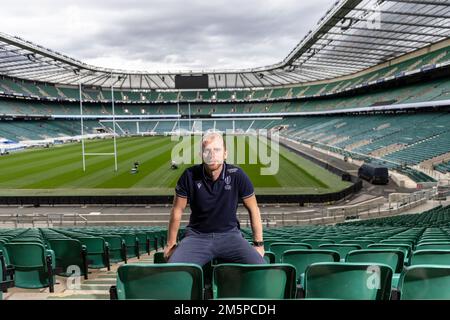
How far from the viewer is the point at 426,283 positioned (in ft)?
9.12

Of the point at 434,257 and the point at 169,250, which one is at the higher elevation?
the point at 169,250

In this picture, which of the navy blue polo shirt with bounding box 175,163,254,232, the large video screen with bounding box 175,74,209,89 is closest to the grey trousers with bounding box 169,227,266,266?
the navy blue polo shirt with bounding box 175,163,254,232

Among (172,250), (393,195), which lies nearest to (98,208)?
(393,195)

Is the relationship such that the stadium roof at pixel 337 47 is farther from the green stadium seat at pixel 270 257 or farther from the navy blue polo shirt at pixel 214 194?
the navy blue polo shirt at pixel 214 194

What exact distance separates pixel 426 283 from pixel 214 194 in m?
2.03

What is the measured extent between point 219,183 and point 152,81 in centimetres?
10191

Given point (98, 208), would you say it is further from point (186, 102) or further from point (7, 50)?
point (186, 102)

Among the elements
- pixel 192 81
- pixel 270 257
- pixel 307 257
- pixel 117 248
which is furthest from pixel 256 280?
pixel 192 81

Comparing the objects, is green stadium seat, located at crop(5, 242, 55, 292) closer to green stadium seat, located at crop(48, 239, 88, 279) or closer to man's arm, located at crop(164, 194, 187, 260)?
green stadium seat, located at crop(48, 239, 88, 279)

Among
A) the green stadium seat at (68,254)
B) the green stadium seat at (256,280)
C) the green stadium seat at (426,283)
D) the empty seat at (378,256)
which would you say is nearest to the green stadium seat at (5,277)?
the green stadium seat at (68,254)

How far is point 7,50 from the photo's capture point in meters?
51.4

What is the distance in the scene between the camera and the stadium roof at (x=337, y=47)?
105ft

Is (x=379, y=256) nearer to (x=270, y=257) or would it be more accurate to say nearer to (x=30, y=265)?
(x=270, y=257)

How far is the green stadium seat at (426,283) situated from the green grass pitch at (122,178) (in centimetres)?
2095
